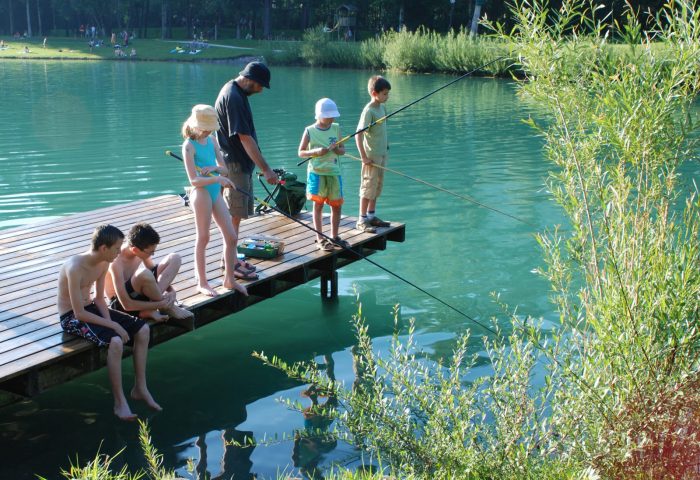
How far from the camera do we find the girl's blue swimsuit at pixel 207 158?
6191 mm

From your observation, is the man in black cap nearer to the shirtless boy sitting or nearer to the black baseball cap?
the black baseball cap

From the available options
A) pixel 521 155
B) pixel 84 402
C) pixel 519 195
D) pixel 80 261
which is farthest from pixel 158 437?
pixel 521 155

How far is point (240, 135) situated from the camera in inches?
256

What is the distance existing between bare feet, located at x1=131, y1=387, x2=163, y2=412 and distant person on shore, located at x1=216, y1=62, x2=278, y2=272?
159 centimetres

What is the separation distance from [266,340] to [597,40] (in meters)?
4.20

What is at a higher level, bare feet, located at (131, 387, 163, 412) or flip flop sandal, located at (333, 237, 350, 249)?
flip flop sandal, located at (333, 237, 350, 249)

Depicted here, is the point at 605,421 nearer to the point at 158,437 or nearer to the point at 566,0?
the point at 566,0

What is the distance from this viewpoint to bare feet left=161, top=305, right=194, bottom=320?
609 cm

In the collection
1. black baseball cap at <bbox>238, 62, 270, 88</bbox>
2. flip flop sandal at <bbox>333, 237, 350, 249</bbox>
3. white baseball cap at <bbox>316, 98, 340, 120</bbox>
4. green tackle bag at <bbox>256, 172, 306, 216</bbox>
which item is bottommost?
flip flop sandal at <bbox>333, 237, 350, 249</bbox>

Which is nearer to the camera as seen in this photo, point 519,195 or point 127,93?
point 519,195

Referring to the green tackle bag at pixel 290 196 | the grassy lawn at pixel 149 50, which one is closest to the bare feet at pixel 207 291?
the green tackle bag at pixel 290 196

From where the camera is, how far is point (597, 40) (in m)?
4.95

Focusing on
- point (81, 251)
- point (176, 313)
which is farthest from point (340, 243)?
point (81, 251)

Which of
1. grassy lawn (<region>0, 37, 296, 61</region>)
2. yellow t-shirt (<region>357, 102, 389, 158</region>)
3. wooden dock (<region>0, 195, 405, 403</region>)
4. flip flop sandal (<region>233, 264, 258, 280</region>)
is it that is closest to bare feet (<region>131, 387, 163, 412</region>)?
wooden dock (<region>0, 195, 405, 403</region>)
